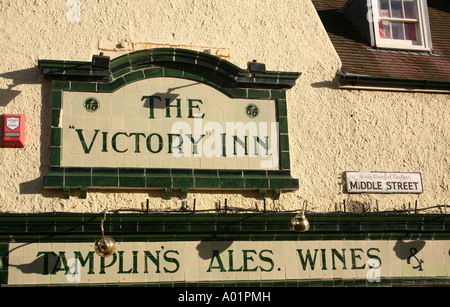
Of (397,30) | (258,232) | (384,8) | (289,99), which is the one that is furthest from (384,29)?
(258,232)

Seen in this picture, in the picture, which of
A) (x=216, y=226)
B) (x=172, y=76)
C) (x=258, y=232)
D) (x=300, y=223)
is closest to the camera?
(x=300, y=223)

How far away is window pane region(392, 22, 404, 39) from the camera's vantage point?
42.3ft

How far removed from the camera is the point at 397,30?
508 inches

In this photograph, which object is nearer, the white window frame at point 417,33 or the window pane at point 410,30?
the white window frame at point 417,33

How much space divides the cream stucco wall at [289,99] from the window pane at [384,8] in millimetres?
1614

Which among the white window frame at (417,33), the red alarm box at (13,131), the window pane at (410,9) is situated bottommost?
the red alarm box at (13,131)

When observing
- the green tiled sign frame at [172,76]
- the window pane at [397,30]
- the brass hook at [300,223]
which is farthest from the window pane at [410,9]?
the brass hook at [300,223]

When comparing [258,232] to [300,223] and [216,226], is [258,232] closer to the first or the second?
[216,226]

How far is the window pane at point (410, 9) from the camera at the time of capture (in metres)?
12.9

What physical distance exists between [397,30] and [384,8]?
1.52 feet

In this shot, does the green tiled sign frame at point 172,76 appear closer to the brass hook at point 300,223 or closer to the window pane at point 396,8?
the brass hook at point 300,223

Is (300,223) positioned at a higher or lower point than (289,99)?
lower

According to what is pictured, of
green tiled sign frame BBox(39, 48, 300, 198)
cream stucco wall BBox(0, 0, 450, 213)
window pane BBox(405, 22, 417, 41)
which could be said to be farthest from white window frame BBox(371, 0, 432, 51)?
green tiled sign frame BBox(39, 48, 300, 198)

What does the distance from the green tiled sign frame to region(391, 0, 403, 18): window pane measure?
286 cm
